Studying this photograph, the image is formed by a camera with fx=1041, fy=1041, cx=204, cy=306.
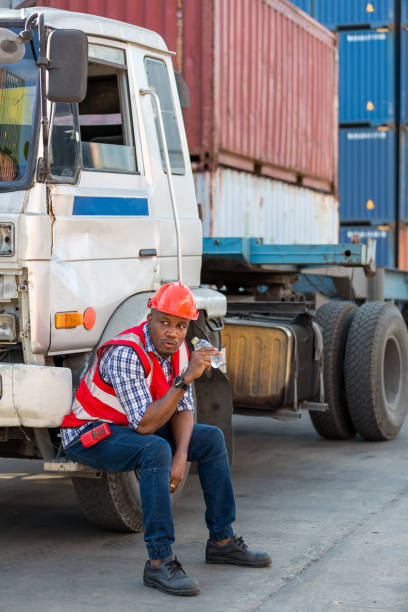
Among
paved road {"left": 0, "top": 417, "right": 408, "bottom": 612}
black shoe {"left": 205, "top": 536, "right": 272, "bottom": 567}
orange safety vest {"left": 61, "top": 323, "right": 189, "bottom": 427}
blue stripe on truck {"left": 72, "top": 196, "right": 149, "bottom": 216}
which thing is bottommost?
paved road {"left": 0, "top": 417, "right": 408, "bottom": 612}

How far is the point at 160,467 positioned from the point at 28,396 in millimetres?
720

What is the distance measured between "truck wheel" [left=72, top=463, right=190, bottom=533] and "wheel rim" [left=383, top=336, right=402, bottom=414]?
157 inches

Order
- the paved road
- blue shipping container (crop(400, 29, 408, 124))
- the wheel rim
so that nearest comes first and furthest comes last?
1. the paved road
2. the wheel rim
3. blue shipping container (crop(400, 29, 408, 124))

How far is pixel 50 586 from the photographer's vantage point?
4660mm

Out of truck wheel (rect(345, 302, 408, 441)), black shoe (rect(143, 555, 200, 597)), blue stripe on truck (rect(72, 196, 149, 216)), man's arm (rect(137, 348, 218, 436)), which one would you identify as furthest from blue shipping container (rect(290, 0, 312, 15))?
black shoe (rect(143, 555, 200, 597))

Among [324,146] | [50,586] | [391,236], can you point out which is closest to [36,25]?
[50,586]

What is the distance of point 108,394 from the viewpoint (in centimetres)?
487

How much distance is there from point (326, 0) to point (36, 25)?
54.2 feet

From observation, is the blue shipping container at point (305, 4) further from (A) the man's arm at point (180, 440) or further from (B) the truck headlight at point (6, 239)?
(A) the man's arm at point (180, 440)

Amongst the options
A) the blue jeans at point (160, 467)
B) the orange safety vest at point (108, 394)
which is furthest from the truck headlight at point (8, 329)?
the blue jeans at point (160, 467)

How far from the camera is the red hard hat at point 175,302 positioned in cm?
480

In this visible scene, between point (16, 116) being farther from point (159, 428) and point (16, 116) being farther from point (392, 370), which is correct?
point (392, 370)

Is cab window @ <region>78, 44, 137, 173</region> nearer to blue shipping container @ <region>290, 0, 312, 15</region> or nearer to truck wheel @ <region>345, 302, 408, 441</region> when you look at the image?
truck wheel @ <region>345, 302, 408, 441</region>

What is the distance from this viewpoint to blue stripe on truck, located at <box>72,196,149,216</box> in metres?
5.27
